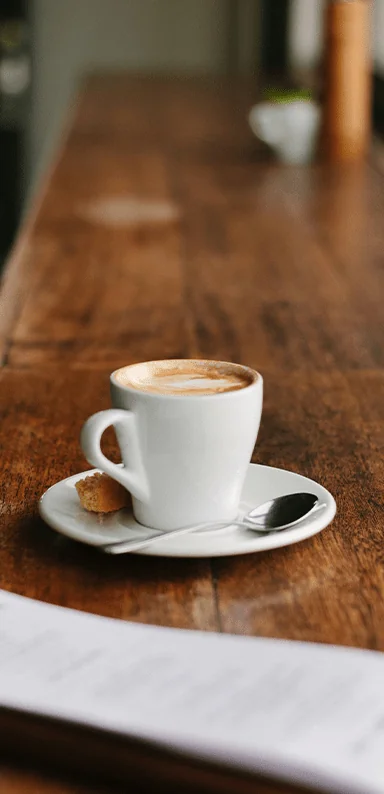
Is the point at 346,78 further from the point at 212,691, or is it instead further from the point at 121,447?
the point at 212,691

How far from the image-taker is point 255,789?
0.38 metres

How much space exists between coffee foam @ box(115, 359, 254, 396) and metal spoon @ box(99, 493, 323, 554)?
69mm

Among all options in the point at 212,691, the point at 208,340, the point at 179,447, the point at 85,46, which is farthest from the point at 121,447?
the point at 85,46

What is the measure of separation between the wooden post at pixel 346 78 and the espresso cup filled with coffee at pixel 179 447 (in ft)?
5.55

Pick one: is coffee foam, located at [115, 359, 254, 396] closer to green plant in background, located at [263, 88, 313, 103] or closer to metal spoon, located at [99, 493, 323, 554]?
metal spoon, located at [99, 493, 323, 554]

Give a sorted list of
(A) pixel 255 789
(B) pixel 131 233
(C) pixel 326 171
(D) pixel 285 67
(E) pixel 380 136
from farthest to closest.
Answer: (D) pixel 285 67
(E) pixel 380 136
(C) pixel 326 171
(B) pixel 131 233
(A) pixel 255 789

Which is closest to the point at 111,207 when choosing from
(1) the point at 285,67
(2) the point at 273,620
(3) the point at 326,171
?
(3) the point at 326,171

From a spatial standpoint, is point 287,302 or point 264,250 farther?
point 264,250

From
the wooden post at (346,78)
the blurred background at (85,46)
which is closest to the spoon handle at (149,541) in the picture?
the wooden post at (346,78)

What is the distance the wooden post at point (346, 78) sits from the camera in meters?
2.13

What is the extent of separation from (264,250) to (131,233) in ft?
0.73

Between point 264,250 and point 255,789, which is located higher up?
point 255,789

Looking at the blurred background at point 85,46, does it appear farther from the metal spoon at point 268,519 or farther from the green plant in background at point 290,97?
the metal spoon at point 268,519

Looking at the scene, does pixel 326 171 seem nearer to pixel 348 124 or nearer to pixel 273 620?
pixel 348 124
